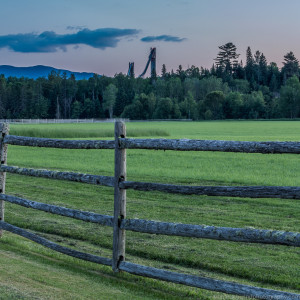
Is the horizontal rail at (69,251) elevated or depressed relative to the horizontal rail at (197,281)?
depressed

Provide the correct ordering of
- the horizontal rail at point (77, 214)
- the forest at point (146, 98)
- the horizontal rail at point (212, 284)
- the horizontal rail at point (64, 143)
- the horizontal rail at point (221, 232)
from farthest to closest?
the forest at point (146, 98)
the horizontal rail at point (64, 143)
the horizontal rail at point (77, 214)
the horizontal rail at point (221, 232)
the horizontal rail at point (212, 284)

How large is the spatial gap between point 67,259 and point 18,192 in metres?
6.32

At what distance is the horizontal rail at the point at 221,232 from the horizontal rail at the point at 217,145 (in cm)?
82

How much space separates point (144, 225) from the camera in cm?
582

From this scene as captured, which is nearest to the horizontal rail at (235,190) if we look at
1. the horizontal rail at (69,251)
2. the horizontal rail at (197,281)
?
the horizontal rail at (197,281)

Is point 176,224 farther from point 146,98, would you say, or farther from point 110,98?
point 110,98

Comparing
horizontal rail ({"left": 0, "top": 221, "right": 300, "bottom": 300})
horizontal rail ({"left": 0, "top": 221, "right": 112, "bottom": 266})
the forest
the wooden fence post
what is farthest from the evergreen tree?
the wooden fence post

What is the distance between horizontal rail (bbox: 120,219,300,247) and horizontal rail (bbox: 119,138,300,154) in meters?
0.82

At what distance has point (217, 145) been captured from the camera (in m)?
5.45

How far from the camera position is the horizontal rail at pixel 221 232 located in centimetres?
479

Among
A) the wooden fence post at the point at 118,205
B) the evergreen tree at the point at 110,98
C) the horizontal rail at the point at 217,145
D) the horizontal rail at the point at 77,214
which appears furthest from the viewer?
the evergreen tree at the point at 110,98

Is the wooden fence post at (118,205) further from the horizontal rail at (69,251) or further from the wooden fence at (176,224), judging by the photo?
the horizontal rail at (69,251)

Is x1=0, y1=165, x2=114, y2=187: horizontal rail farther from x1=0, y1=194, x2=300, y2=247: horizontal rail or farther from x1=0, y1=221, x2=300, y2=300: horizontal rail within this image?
x1=0, y1=221, x2=300, y2=300: horizontal rail

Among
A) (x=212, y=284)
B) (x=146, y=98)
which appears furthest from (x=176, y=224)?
(x=146, y=98)
